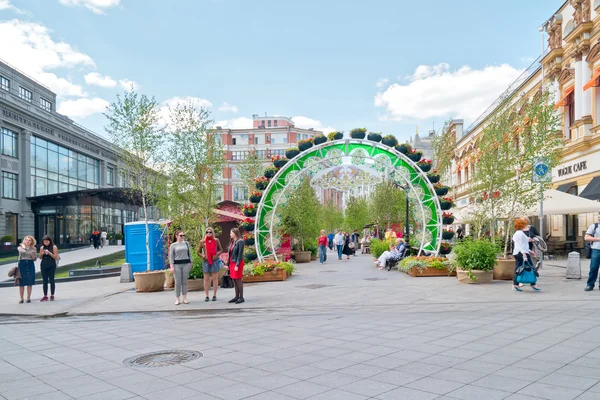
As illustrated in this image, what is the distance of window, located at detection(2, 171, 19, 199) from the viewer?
129 ft

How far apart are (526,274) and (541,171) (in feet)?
13.2

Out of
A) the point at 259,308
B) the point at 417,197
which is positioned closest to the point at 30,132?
the point at 417,197

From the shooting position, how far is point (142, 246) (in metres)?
18.2

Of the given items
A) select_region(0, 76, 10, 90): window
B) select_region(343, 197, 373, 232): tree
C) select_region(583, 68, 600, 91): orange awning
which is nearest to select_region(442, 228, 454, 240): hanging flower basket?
select_region(583, 68, 600, 91): orange awning

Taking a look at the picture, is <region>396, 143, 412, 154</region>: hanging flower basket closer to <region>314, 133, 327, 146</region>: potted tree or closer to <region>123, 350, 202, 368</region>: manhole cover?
<region>314, 133, 327, 146</region>: potted tree

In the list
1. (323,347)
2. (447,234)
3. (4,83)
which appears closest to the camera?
(323,347)

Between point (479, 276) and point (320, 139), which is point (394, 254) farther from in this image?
point (479, 276)

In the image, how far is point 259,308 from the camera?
10.8m

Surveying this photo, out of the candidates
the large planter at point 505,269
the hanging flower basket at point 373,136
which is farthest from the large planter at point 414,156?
the large planter at point 505,269

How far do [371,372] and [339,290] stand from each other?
25.8 feet

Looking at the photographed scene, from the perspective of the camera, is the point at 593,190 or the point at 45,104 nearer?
the point at 593,190

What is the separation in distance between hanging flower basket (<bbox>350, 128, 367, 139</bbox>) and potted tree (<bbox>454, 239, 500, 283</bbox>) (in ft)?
19.8

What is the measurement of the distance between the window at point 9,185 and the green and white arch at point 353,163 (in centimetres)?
3028

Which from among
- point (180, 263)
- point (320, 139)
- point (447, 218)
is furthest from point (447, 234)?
point (180, 263)
